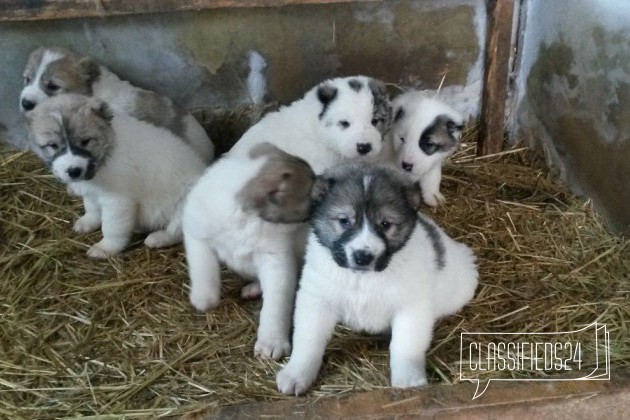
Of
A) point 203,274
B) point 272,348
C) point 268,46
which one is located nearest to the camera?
point 272,348

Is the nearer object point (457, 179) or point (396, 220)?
point (396, 220)

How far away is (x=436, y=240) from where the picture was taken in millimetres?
4133

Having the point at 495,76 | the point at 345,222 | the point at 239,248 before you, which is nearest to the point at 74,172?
the point at 239,248

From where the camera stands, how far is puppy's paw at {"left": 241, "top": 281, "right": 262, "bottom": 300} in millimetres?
4660

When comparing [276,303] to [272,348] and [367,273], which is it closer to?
[272,348]

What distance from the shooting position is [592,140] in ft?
17.4

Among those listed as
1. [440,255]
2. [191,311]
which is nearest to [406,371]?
[440,255]

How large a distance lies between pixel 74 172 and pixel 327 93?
1785 millimetres

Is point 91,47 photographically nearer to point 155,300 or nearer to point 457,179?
point 155,300

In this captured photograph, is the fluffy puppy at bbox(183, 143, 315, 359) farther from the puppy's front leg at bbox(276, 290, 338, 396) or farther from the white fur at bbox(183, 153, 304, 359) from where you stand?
the puppy's front leg at bbox(276, 290, 338, 396)

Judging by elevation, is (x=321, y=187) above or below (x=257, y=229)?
above

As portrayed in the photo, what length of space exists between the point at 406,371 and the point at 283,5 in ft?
9.93

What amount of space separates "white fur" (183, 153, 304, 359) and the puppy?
4.05 feet

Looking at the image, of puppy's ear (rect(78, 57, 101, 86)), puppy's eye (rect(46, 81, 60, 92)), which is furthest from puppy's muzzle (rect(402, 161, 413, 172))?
puppy's eye (rect(46, 81, 60, 92))
